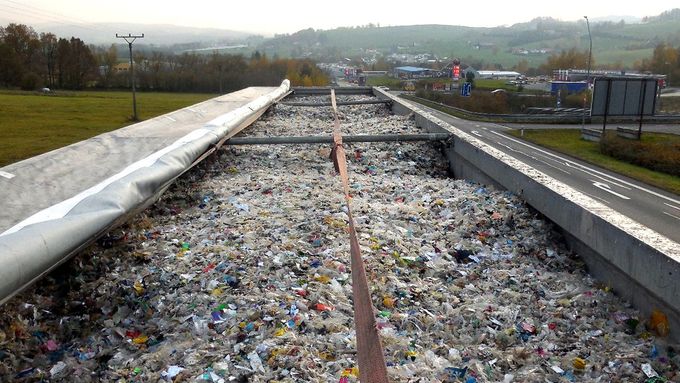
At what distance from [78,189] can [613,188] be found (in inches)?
905

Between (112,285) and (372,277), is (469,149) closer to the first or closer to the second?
(372,277)

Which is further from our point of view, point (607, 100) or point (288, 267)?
point (607, 100)

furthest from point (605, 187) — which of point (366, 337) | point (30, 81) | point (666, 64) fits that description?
point (666, 64)

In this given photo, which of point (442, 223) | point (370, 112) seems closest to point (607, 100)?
point (370, 112)

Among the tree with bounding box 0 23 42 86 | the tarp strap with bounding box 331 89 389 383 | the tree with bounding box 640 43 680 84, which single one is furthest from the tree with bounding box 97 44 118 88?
the tree with bounding box 640 43 680 84

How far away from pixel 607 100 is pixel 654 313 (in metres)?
31.1

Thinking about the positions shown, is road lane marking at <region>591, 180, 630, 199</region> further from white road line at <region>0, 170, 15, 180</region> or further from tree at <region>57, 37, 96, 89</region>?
tree at <region>57, 37, 96, 89</region>

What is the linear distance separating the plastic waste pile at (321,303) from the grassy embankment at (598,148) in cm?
2173

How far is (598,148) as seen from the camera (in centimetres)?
3384

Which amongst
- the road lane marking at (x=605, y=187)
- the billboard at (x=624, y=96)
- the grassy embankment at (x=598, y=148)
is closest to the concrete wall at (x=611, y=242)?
the road lane marking at (x=605, y=187)

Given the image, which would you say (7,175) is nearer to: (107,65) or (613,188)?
(613,188)

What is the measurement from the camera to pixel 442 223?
16.0 feet

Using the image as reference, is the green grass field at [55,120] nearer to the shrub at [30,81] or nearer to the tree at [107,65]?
the shrub at [30,81]

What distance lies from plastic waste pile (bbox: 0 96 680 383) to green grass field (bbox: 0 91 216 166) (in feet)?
59.4
